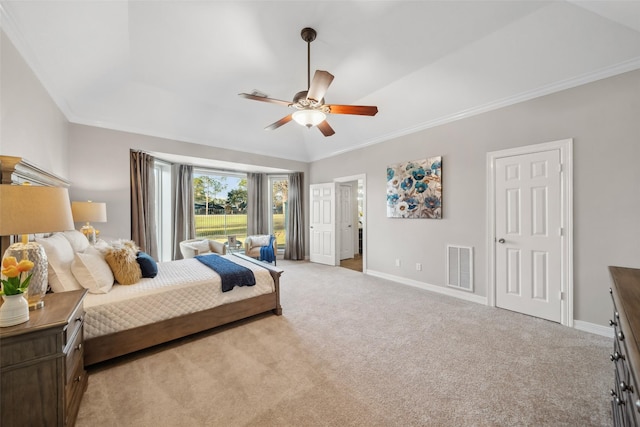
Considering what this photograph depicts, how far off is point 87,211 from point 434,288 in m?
5.01

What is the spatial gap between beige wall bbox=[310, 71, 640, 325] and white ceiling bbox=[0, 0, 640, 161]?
0.22 m

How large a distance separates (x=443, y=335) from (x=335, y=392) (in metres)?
1.43

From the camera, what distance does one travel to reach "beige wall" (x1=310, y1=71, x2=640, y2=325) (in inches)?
97.4

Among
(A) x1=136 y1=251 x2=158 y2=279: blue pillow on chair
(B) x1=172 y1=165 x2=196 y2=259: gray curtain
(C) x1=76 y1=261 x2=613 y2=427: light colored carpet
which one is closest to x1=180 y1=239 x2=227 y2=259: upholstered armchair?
(B) x1=172 y1=165 x2=196 y2=259: gray curtain

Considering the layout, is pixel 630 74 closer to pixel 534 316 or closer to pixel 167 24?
pixel 534 316

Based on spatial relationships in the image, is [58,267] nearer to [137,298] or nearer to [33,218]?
[137,298]

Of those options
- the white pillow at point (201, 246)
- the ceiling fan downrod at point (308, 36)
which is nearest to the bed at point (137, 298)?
the white pillow at point (201, 246)

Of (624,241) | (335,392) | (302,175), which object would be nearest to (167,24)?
(335,392)

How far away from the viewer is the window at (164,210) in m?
5.16

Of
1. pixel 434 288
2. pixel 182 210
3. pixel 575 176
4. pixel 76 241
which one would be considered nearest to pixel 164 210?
pixel 182 210

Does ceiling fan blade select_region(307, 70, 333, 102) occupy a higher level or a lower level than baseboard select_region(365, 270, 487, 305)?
higher

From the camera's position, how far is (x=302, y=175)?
6.54 metres

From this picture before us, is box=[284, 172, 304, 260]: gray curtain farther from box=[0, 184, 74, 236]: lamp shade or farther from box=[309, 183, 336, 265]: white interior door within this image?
box=[0, 184, 74, 236]: lamp shade

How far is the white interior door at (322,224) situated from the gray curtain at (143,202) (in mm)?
3319
